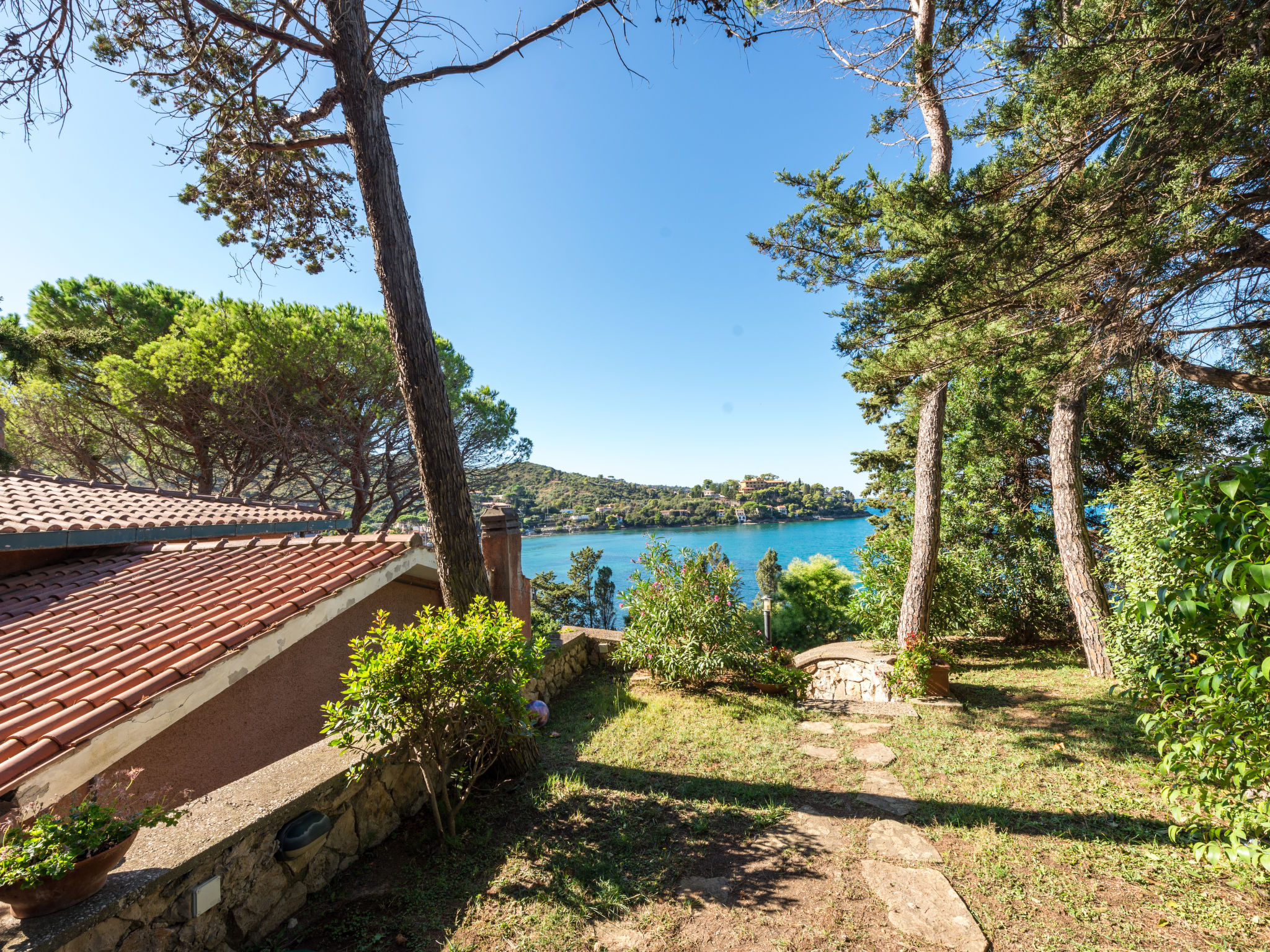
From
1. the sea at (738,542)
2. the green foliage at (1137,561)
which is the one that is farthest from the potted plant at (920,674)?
the sea at (738,542)

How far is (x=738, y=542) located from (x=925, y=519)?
54.9m

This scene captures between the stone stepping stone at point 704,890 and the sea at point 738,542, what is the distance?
118 ft

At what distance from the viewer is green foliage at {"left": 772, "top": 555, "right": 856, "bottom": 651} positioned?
526 inches

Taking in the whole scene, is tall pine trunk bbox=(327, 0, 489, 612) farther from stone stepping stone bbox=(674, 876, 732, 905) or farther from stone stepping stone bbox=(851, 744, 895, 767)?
stone stepping stone bbox=(851, 744, 895, 767)

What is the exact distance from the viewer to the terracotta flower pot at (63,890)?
1.62 meters

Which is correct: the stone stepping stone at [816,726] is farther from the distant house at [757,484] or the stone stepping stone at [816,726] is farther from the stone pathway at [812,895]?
the distant house at [757,484]

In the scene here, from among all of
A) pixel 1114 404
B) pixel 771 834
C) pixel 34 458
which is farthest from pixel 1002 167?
pixel 34 458

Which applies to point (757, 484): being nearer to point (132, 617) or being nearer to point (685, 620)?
point (685, 620)

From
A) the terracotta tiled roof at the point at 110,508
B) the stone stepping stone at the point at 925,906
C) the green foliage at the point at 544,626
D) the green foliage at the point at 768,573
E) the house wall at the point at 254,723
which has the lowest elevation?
the green foliage at the point at 768,573

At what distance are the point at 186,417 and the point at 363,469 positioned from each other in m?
3.76

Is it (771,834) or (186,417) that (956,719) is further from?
(186,417)

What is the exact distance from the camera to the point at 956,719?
5.30 metres

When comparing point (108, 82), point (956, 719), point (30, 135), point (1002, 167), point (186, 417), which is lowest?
point (956, 719)

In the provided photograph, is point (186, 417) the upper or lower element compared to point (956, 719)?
upper
